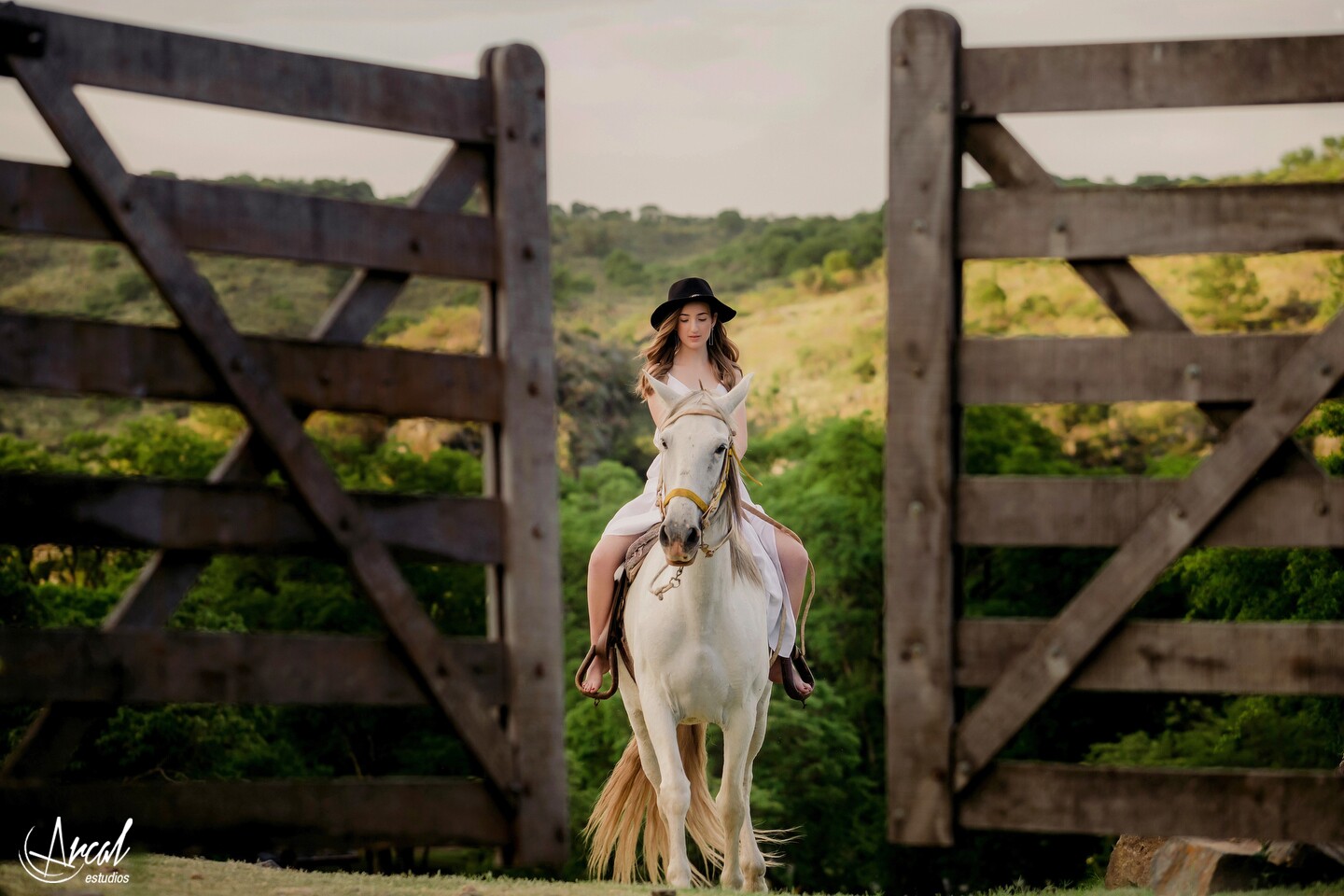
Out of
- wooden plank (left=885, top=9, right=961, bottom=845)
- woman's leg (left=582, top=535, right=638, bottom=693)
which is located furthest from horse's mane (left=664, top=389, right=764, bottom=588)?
wooden plank (left=885, top=9, right=961, bottom=845)

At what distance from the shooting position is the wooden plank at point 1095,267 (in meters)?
5.39

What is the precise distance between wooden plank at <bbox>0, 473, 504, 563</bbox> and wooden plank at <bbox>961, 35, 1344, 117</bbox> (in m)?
2.42

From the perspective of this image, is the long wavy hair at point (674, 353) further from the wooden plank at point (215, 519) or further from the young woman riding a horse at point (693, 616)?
the wooden plank at point (215, 519)

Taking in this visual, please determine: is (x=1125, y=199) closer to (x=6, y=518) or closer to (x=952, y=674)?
(x=952, y=674)

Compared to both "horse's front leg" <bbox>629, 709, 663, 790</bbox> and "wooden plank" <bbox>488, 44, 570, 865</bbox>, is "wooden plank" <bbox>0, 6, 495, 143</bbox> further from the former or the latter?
"horse's front leg" <bbox>629, 709, 663, 790</bbox>

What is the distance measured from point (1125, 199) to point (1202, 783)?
2.10 m

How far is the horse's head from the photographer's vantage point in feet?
20.3

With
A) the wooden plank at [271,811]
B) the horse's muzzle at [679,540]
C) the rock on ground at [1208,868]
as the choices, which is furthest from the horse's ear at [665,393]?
the rock on ground at [1208,868]

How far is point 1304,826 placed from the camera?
5266mm

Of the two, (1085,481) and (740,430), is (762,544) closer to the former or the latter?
(740,430)

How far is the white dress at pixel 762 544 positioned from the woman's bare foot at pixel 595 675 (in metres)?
0.54

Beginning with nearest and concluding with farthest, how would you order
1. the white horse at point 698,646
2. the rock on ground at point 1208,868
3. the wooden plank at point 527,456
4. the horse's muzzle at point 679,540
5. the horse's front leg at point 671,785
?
the wooden plank at point 527,456, the horse's muzzle at point 679,540, the white horse at point 698,646, the horse's front leg at point 671,785, the rock on ground at point 1208,868

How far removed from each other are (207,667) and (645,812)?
4164 millimetres

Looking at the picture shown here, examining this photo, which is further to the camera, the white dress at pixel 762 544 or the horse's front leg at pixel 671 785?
the white dress at pixel 762 544
